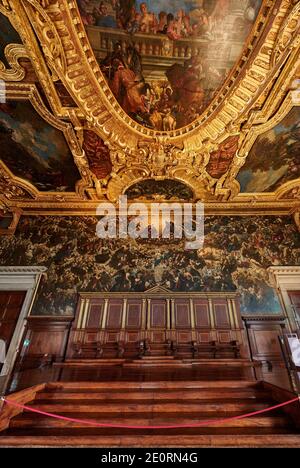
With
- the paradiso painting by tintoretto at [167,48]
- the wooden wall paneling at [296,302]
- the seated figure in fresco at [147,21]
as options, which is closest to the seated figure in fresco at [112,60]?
the paradiso painting by tintoretto at [167,48]

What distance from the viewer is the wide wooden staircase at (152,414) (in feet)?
7.34

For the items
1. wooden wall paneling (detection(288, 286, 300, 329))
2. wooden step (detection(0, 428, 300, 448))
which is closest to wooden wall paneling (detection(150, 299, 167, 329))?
wooden wall paneling (detection(288, 286, 300, 329))

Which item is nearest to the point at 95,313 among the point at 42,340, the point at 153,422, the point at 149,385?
the point at 42,340

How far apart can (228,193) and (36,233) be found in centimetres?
876

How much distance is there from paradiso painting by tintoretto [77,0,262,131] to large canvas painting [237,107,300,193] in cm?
260

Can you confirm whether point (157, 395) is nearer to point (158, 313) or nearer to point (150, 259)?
point (158, 313)

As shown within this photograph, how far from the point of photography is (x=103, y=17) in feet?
15.5

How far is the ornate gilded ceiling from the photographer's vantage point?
15.5ft

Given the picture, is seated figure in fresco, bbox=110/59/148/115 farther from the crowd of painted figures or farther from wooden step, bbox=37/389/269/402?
wooden step, bbox=37/389/269/402

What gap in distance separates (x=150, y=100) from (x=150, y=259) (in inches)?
231

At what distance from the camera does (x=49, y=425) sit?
2791mm

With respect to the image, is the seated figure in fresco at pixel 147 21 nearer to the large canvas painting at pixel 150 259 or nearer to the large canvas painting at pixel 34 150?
the large canvas painting at pixel 34 150
